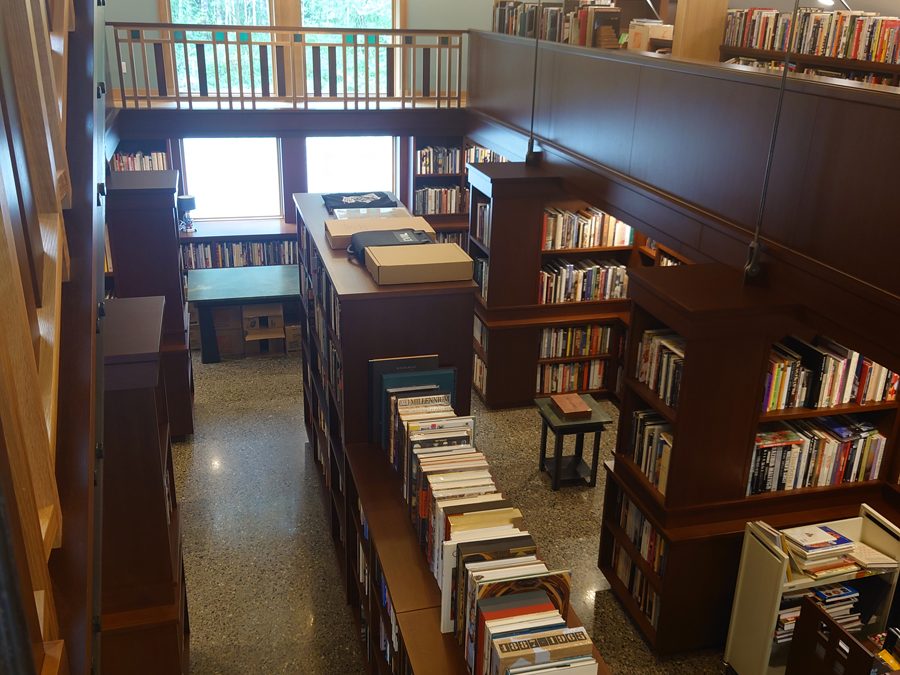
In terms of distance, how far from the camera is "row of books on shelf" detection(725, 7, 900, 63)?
5922mm

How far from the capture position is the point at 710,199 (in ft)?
12.6

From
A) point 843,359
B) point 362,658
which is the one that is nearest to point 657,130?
point 843,359

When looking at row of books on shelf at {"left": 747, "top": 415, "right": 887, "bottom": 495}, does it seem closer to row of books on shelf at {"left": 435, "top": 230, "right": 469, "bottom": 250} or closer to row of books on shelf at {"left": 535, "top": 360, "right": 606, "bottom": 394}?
row of books on shelf at {"left": 535, "top": 360, "right": 606, "bottom": 394}

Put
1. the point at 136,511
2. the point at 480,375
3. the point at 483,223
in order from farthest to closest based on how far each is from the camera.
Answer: the point at 480,375 → the point at 483,223 → the point at 136,511

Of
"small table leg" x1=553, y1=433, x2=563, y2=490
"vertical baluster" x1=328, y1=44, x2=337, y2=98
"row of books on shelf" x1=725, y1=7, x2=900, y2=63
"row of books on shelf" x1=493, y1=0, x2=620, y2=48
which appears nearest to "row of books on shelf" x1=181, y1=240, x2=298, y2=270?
"vertical baluster" x1=328, y1=44, x2=337, y2=98

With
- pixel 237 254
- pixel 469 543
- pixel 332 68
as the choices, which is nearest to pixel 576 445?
pixel 469 543

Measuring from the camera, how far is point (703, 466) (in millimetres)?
3760

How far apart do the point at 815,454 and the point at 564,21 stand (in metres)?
4.12

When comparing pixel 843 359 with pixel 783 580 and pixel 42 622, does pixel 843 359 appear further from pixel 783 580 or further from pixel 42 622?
pixel 42 622

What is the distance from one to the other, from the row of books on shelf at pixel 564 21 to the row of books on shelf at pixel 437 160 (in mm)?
1366

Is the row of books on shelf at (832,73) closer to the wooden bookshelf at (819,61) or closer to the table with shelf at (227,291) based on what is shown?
the wooden bookshelf at (819,61)

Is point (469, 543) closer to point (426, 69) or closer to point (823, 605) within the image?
point (823, 605)

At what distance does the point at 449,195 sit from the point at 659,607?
5521 millimetres

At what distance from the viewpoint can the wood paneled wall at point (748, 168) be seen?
2.87 metres
